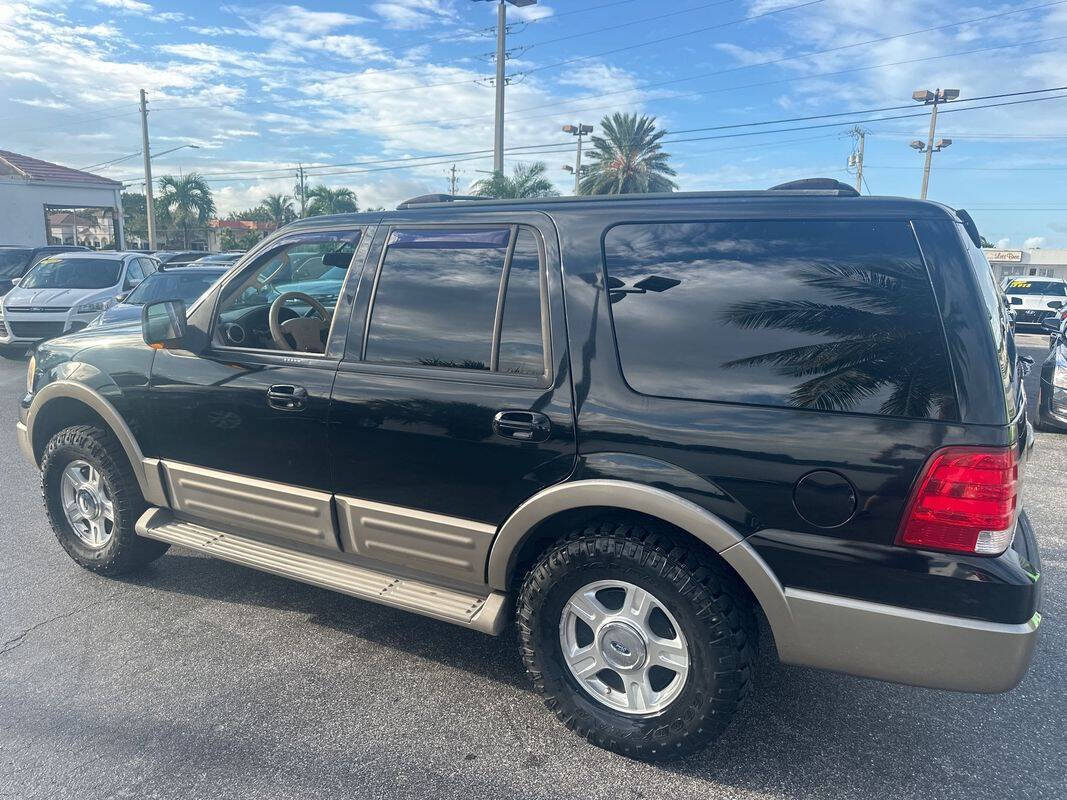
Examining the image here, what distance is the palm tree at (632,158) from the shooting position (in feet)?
130

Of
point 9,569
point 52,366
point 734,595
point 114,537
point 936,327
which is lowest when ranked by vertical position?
point 9,569

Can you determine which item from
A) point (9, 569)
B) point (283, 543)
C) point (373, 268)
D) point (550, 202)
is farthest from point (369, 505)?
point (9, 569)

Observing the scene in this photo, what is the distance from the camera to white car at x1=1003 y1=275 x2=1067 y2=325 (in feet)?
77.4

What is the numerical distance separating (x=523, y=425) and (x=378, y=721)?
132 centimetres

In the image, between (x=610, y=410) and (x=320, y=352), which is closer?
(x=610, y=410)

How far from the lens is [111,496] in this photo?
3965 mm

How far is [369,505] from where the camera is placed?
10.3ft

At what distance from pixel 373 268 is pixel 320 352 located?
457 mm

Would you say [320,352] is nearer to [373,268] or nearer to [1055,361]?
[373,268]

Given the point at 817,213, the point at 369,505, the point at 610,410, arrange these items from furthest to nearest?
the point at 369,505, the point at 610,410, the point at 817,213

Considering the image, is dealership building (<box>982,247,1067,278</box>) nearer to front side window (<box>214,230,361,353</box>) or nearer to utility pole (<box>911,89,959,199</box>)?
utility pole (<box>911,89,959,199</box>)

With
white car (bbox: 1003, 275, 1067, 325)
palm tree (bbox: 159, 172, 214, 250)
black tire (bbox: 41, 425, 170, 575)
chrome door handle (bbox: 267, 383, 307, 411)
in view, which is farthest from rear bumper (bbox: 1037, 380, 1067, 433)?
palm tree (bbox: 159, 172, 214, 250)

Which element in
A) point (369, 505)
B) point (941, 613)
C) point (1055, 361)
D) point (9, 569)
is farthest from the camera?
point (1055, 361)

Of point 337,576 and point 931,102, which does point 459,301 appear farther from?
point 931,102
